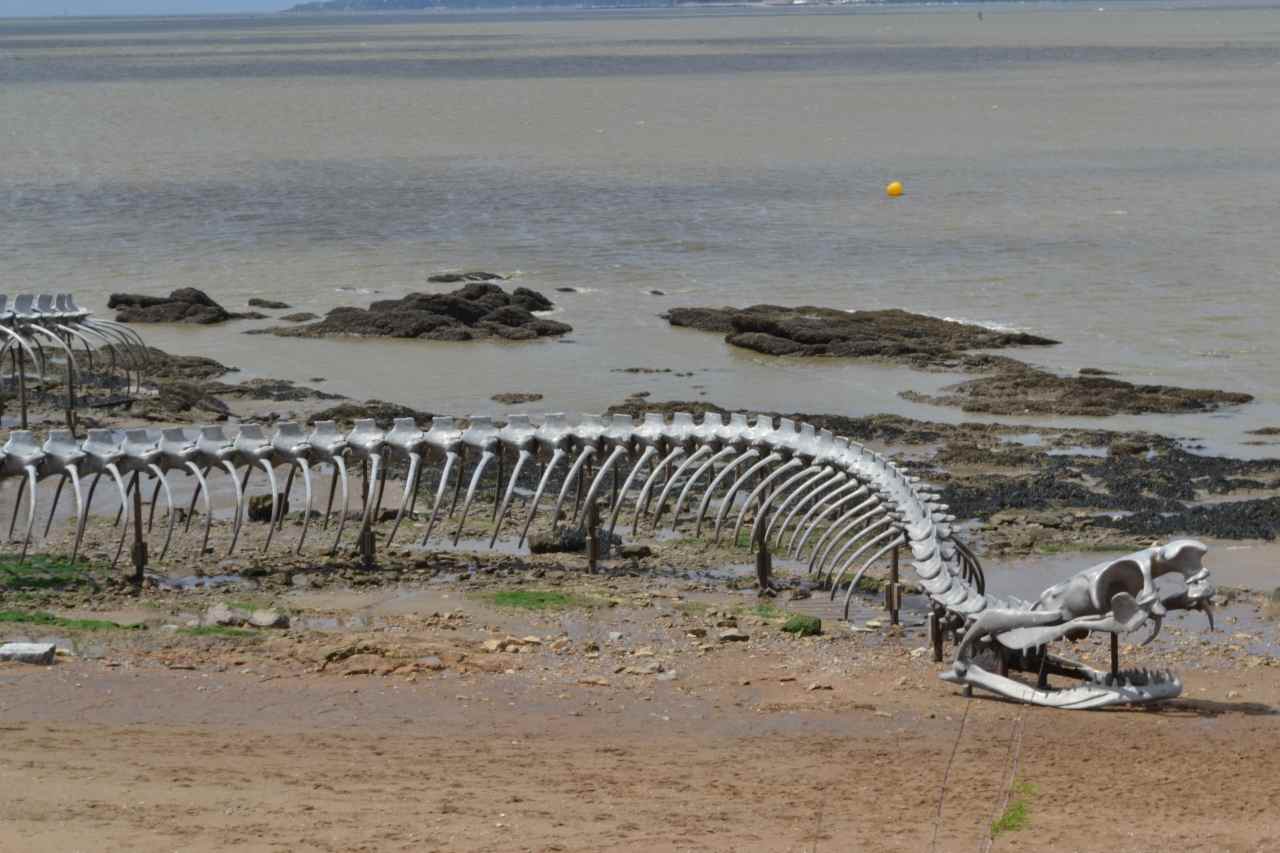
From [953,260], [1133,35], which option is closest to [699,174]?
[953,260]

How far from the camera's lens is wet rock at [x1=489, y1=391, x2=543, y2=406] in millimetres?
23047

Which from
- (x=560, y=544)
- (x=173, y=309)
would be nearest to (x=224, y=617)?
(x=560, y=544)

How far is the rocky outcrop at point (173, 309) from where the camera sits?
96.2 ft

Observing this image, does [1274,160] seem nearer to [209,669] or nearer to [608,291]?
[608,291]

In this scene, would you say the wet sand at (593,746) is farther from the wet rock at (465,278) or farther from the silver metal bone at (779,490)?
the wet rock at (465,278)

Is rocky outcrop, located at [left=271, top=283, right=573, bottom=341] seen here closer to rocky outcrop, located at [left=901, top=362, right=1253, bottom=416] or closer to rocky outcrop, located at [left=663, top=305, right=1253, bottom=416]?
Answer: rocky outcrop, located at [left=663, top=305, right=1253, bottom=416]

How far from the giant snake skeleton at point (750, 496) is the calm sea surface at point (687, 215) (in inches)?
278

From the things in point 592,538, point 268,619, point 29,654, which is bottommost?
point 29,654

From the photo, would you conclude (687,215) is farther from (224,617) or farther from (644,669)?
(644,669)

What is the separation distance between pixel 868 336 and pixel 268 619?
14.0 meters

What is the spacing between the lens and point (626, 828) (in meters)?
9.32

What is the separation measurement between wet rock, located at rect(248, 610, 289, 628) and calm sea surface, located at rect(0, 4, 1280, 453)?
9.04 meters

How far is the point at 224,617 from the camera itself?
13906 mm

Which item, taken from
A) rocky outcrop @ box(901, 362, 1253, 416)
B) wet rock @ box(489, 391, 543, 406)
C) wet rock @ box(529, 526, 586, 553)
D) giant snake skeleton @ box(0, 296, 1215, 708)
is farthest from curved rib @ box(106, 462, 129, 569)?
rocky outcrop @ box(901, 362, 1253, 416)
